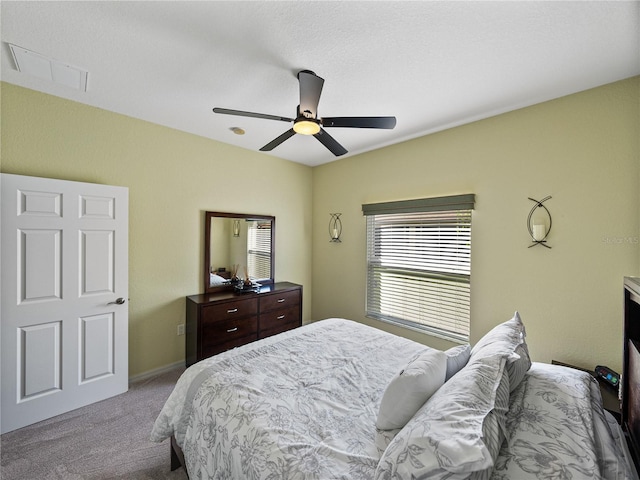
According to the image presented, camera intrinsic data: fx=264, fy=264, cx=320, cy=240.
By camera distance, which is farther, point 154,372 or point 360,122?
point 154,372

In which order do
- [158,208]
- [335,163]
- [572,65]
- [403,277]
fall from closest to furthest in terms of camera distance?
1. [572,65]
2. [158,208]
3. [403,277]
4. [335,163]

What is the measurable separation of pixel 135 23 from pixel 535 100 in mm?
3049

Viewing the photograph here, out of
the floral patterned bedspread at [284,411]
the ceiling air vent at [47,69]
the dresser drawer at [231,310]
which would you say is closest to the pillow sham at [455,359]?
the floral patterned bedspread at [284,411]

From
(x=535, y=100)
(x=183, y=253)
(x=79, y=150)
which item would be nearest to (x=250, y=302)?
(x=183, y=253)

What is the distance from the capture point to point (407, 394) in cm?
113

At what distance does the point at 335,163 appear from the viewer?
4113 millimetres

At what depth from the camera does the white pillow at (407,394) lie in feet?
3.70

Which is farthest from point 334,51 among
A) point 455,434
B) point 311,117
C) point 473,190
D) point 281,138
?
point 455,434

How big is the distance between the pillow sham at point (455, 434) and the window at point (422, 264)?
1944 millimetres

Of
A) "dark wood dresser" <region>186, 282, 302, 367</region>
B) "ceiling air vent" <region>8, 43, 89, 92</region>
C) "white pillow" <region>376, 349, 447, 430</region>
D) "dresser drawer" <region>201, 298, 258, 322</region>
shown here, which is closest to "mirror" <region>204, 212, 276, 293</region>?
"dark wood dresser" <region>186, 282, 302, 367</region>

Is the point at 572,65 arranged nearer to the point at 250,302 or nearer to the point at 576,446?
the point at 576,446

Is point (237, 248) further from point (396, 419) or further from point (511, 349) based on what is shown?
point (511, 349)

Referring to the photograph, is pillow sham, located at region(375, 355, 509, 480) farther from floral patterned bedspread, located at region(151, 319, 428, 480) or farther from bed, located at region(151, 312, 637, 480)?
floral patterned bedspread, located at region(151, 319, 428, 480)

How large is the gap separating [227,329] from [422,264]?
7.88 feet
